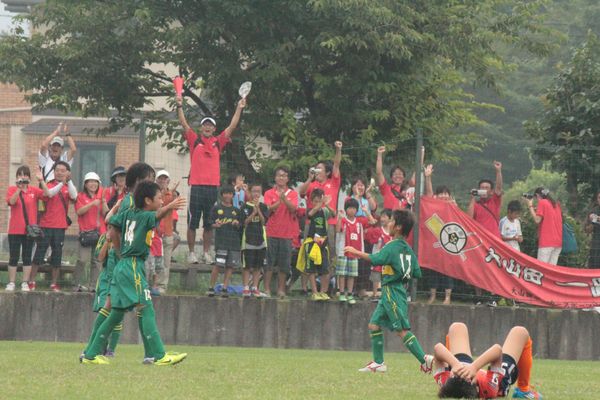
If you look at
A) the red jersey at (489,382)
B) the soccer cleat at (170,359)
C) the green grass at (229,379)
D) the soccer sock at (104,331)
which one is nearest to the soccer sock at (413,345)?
the green grass at (229,379)

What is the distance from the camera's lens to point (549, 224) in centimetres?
2050

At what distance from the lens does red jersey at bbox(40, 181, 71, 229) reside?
1962 cm

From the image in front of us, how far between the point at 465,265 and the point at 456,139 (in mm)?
6098

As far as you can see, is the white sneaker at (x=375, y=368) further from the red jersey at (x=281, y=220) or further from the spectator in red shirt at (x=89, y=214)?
the spectator in red shirt at (x=89, y=214)

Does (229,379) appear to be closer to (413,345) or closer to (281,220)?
(413,345)

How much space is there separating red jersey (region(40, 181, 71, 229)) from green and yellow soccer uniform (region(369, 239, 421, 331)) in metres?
7.50

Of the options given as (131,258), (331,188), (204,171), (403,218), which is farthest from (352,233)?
(131,258)

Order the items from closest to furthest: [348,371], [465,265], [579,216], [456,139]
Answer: [348,371]
[465,265]
[579,216]
[456,139]

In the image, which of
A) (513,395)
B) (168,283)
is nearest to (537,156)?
(168,283)

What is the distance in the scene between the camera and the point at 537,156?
22297 millimetres

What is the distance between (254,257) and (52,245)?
2991mm

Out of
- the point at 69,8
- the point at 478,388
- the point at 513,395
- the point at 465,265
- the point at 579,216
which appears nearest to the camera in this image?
the point at 478,388

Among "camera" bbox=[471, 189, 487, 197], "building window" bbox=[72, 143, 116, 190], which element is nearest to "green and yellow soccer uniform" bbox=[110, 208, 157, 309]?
"building window" bbox=[72, 143, 116, 190]

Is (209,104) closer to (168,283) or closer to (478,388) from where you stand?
(168,283)
